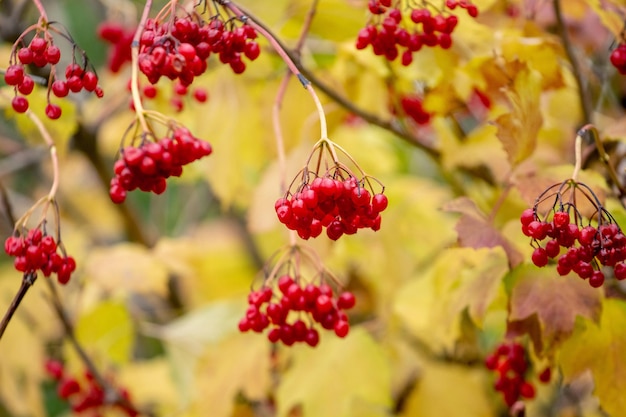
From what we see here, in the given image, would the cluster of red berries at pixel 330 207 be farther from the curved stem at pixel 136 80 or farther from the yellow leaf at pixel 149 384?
the yellow leaf at pixel 149 384

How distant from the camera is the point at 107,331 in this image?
1907mm

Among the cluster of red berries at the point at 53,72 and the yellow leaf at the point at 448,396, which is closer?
the cluster of red berries at the point at 53,72

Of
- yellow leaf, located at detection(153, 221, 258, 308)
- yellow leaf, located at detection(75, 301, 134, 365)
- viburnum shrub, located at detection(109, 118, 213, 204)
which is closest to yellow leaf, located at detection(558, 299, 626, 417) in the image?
viburnum shrub, located at detection(109, 118, 213, 204)

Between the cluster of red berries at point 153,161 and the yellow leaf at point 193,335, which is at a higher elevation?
the cluster of red berries at point 153,161

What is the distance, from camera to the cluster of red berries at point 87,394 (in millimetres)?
1591

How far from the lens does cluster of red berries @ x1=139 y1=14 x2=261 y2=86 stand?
77cm

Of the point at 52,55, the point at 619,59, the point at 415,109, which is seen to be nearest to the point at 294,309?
the point at 52,55

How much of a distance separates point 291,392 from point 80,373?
839 mm

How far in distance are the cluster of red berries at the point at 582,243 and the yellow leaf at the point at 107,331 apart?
4.39 feet

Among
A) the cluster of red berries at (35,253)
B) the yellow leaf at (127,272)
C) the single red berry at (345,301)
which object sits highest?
the cluster of red berries at (35,253)

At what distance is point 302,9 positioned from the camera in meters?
1.44

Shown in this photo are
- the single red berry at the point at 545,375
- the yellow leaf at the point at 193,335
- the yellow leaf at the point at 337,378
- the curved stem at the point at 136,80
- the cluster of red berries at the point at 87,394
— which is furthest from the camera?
the yellow leaf at the point at 193,335

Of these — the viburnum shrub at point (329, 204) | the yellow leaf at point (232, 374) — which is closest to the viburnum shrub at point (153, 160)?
the viburnum shrub at point (329, 204)

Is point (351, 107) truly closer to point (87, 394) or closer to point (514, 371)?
point (514, 371)
